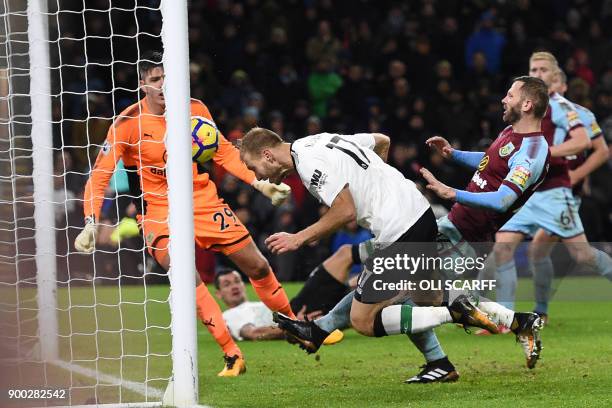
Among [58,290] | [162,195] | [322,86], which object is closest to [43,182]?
[58,290]

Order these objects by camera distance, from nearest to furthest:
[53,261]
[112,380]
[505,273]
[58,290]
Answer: [112,380]
[53,261]
[58,290]
[505,273]

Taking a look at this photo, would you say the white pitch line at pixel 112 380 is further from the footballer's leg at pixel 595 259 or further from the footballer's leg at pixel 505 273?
the footballer's leg at pixel 595 259

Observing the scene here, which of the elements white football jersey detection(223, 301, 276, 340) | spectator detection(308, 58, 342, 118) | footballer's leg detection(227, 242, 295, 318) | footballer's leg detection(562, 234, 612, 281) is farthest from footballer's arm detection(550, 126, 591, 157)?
spectator detection(308, 58, 342, 118)

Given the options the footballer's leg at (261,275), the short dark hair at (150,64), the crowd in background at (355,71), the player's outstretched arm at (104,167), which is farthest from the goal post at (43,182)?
the crowd in background at (355,71)

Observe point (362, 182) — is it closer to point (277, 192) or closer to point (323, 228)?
point (323, 228)

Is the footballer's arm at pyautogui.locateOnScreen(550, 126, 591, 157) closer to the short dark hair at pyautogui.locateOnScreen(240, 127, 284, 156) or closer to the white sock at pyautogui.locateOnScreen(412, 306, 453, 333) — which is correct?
the white sock at pyautogui.locateOnScreen(412, 306, 453, 333)

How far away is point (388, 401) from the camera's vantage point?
21.0ft

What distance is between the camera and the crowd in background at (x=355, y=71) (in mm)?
15156

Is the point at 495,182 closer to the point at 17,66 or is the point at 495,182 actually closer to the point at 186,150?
the point at 186,150

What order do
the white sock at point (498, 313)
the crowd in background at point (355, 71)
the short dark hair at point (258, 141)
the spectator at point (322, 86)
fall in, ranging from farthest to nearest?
the spectator at point (322, 86) < the crowd in background at point (355, 71) < the white sock at point (498, 313) < the short dark hair at point (258, 141)

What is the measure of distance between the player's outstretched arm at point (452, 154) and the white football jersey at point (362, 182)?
0.75 metres

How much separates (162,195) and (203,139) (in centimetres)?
49

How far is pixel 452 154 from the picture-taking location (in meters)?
7.60

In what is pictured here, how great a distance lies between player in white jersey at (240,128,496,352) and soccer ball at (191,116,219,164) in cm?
108
